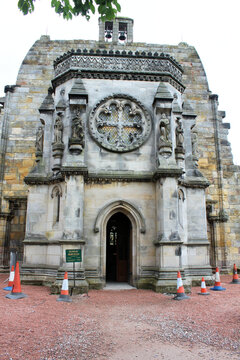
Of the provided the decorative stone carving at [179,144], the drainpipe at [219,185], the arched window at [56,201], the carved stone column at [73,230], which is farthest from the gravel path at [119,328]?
the drainpipe at [219,185]

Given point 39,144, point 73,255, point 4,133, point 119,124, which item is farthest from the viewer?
point 4,133

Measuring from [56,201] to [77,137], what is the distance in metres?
2.86

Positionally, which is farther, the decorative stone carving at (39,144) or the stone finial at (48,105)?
the stone finial at (48,105)

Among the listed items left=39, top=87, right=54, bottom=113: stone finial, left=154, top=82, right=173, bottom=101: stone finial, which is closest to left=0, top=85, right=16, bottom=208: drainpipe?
left=39, top=87, right=54, bottom=113: stone finial

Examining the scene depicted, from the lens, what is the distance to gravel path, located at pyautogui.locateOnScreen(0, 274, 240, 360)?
5.19 metres

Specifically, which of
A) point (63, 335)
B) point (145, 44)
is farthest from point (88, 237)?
point (145, 44)

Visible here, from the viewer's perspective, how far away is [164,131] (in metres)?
12.7

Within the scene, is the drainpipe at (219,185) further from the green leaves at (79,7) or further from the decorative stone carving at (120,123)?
the green leaves at (79,7)

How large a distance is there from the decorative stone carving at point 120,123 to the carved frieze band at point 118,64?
4.45ft

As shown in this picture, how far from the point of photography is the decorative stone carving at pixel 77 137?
12328mm

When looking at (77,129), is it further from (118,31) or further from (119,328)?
(118,31)

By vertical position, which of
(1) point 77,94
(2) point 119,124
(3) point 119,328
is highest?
(1) point 77,94

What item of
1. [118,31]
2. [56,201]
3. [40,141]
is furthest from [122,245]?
[118,31]

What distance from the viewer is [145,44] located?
2116 cm
